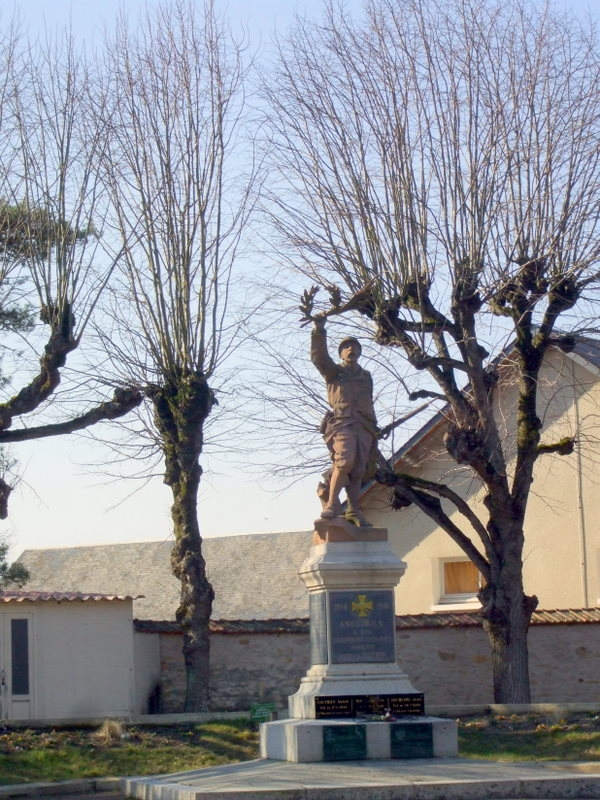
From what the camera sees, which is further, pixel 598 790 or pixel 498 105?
pixel 498 105

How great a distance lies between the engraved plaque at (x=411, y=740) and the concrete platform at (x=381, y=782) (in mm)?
190

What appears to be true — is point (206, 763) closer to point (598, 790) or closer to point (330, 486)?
point (330, 486)

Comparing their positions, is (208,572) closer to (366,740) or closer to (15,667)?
(15,667)

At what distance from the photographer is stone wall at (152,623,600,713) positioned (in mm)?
19984

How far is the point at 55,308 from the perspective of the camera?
17.0m

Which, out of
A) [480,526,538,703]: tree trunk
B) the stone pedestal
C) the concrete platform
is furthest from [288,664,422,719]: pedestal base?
[480,526,538,703]: tree trunk

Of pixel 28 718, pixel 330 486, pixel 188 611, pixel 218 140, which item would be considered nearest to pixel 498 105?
pixel 218 140

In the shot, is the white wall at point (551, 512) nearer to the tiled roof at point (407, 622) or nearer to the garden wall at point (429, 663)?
the tiled roof at point (407, 622)

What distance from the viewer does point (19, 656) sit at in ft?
61.9

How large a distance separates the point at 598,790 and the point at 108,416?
910cm

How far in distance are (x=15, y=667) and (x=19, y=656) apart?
170 mm

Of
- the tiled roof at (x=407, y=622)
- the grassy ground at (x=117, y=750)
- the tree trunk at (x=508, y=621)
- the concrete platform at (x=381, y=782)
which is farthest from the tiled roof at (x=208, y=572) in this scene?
the concrete platform at (x=381, y=782)

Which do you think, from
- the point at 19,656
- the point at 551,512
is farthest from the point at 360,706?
the point at 551,512

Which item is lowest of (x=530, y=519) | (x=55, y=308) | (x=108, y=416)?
(x=530, y=519)
